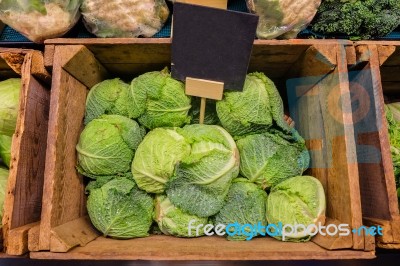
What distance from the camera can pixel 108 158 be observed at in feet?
5.71

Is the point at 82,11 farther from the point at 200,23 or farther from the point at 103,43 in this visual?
the point at 200,23

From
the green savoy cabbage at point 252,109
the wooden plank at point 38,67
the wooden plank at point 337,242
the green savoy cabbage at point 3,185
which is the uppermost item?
the wooden plank at point 38,67

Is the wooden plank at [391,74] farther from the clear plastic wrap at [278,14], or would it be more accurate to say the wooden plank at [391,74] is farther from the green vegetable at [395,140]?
the clear plastic wrap at [278,14]

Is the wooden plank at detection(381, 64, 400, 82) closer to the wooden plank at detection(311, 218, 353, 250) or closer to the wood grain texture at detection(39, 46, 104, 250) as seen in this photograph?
the wooden plank at detection(311, 218, 353, 250)

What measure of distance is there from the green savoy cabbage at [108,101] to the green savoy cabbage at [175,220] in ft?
1.70

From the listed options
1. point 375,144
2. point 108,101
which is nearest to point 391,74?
point 375,144

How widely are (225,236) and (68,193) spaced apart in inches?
30.8

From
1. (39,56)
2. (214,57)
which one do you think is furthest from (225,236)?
(39,56)

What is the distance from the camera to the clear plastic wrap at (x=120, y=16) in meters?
1.83

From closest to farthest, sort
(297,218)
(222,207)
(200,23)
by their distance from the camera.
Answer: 1. (200,23)
2. (297,218)
3. (222,207)

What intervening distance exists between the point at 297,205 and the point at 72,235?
102 centimetres

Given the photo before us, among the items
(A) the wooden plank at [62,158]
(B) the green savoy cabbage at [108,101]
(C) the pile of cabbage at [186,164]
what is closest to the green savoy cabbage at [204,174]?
(C) the pile of cabbage at [186,164]

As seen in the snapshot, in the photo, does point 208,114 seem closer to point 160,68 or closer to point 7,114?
point 160,68

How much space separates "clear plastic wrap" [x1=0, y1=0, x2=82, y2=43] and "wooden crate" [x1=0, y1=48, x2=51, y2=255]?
0.39ft
